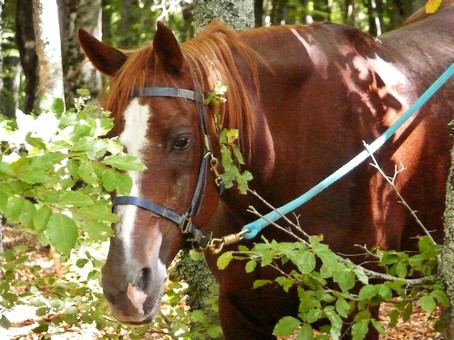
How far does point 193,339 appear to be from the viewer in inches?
179

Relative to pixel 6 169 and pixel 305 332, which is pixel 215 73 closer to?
pixel 305 332

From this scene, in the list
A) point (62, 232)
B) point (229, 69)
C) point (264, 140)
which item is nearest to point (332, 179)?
point (264, 140)

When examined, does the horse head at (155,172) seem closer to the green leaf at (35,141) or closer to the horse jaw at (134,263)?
the horse jaw at (134,263)

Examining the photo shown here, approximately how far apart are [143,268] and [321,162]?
4.01 feet

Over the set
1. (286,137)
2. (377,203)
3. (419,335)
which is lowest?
(419,335)

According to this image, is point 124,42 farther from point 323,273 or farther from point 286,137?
point 323,273

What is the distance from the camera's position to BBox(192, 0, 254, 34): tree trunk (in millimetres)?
4988

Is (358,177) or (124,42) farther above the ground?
(358,177)

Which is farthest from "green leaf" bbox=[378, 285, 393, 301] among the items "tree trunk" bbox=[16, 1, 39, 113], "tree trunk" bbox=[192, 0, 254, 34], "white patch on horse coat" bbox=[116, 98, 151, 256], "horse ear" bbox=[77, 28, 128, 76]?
"tree trunk" bbox=[16, 1, 39, 113]

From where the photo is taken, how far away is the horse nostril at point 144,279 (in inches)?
120

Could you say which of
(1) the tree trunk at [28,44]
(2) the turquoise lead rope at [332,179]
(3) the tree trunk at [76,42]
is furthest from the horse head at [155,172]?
(1) the tree trunk at [28,44]

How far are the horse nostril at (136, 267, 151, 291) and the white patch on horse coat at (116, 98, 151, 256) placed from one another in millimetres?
100

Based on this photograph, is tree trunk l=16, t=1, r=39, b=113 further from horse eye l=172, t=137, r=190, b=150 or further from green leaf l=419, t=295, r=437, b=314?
green leaf l=419, t=295, r=437, b=314

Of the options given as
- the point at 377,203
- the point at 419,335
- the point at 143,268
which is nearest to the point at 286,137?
the point at 377,203
